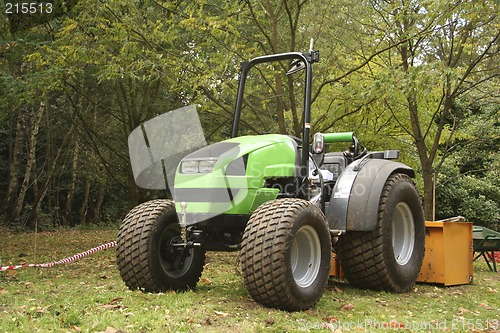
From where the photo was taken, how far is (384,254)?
6859 mm

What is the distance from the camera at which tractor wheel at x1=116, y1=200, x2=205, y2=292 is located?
6172mm

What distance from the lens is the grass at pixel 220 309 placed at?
186 inches

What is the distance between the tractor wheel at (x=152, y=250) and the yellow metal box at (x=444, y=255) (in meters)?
3.31

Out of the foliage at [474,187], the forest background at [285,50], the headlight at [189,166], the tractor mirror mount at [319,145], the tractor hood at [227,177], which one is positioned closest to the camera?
the tractor hood at [227,177]

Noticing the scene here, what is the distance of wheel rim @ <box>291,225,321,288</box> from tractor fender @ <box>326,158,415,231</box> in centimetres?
84

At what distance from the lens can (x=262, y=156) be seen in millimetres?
6160

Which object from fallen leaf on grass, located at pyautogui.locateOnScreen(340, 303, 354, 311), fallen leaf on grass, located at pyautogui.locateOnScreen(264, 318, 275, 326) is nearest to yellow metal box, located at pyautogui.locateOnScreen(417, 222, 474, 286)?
fallen leaf on grass, located at pyautogui.locateOnScreen(340, 303, 354, 311)

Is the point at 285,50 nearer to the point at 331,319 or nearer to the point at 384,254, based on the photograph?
the point at 384,254

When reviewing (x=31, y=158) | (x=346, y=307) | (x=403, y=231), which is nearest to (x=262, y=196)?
(x=346, y=307)

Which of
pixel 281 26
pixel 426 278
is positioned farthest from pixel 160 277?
pixel 281 26

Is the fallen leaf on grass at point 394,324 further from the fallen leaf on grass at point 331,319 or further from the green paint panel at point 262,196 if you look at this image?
the green paint panel at point 262,196

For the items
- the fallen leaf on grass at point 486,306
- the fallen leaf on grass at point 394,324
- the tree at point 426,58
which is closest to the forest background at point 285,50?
A: the tree at point 426,58

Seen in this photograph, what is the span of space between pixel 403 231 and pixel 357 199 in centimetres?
128

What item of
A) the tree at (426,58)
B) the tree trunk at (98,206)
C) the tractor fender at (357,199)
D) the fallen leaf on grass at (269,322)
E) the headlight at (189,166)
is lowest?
the tree trunk at (98,206)
